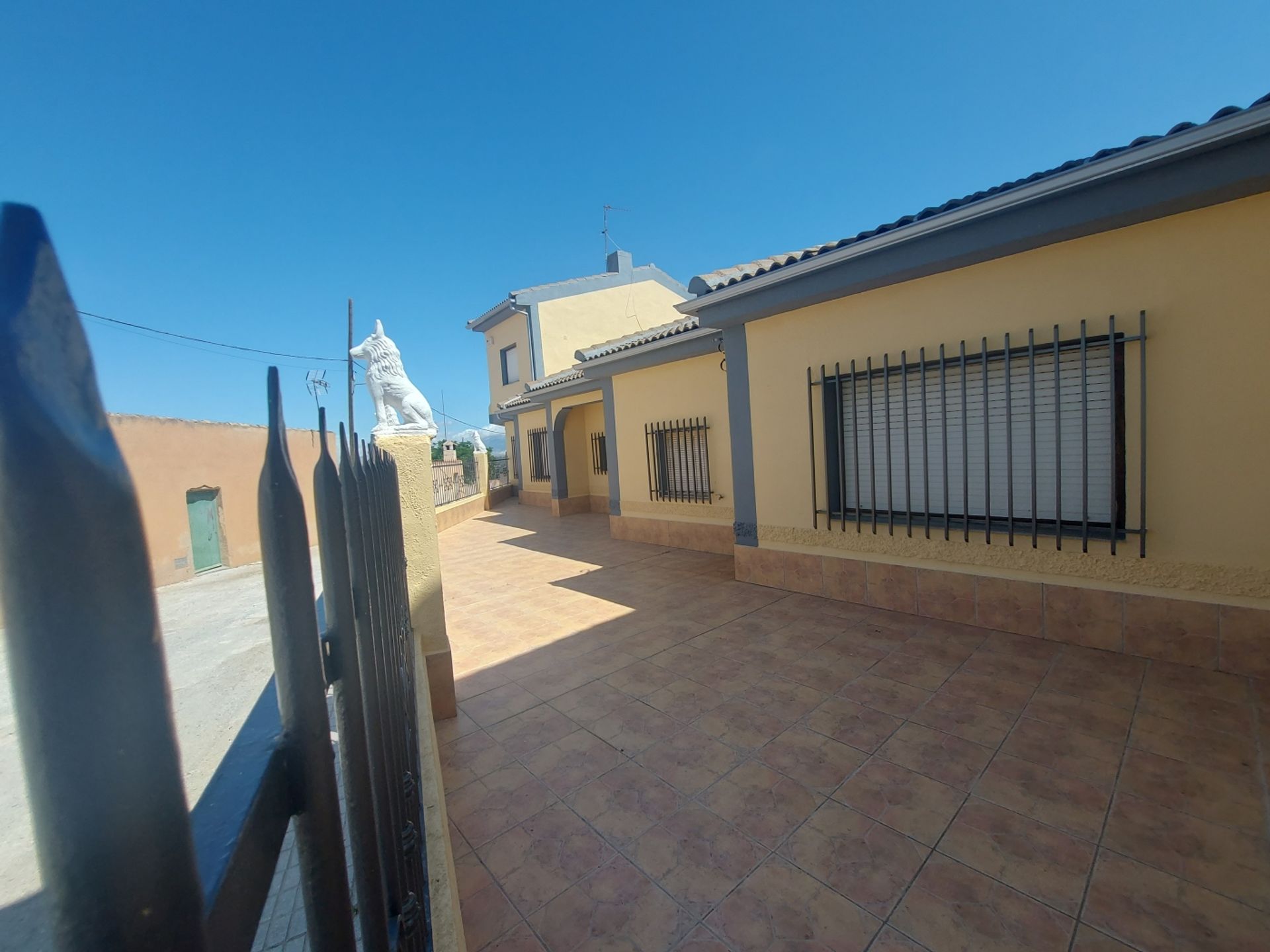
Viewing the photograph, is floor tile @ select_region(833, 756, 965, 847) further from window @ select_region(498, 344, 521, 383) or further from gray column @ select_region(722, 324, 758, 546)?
window @ select_region(498, 344, 521, 383)

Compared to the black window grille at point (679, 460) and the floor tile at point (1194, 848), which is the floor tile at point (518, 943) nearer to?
the floor tile at point (1194, 848)

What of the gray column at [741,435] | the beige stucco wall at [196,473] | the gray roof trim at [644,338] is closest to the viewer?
the gray column at [741,435]

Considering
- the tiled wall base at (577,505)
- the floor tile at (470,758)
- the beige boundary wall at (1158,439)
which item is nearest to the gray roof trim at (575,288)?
the tiled wall base at (577,505)

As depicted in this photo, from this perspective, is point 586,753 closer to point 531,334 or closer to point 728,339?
point 728,339

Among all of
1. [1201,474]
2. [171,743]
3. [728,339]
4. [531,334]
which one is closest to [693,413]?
[728,339]

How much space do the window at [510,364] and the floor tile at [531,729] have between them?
15412mm

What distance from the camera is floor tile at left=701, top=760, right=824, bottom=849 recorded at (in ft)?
7.98

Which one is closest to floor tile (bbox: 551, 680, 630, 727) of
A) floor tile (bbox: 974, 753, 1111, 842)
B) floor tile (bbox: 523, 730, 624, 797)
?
floor tile (bbox: 523, 730, 624, 797)

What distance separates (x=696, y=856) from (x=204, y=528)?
1146 centimetres

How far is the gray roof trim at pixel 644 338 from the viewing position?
7.39m

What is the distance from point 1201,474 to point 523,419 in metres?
13.4

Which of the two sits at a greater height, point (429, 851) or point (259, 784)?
point (259, 784)

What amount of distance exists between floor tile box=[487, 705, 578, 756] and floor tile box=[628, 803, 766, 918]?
0.95m

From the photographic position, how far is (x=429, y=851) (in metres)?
1.90
